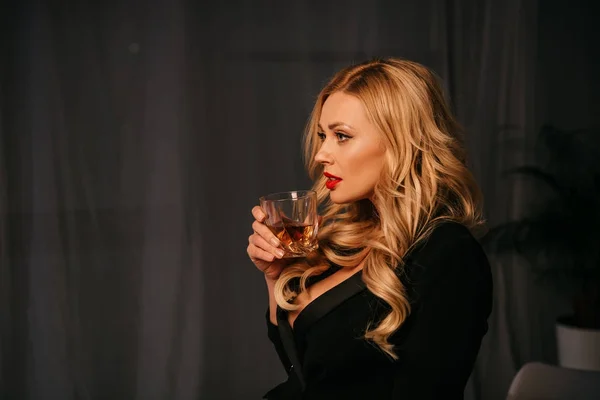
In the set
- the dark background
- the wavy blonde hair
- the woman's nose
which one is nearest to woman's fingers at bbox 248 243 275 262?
the wavy blonde hair

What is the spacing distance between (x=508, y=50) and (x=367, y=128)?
236cm

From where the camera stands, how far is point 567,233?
3457mm

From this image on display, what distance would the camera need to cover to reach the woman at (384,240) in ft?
4.91

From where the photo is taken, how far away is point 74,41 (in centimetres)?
350

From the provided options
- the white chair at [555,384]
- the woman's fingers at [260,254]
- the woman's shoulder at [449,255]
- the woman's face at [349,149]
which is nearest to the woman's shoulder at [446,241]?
the woman's shoulder at [449,255]

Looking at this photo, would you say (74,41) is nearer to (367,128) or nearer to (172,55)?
(172,55)

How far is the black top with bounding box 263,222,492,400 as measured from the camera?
1396mm

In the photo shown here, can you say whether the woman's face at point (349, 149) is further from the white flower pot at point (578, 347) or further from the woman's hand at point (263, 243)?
the white flower pot at point (578, 347)

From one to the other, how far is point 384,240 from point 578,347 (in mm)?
2009

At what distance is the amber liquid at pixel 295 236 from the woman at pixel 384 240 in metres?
0.02

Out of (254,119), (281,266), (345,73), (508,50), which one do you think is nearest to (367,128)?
(345,73)

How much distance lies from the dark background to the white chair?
1.98 m

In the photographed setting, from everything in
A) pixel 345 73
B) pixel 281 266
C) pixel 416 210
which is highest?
pixel 345 73

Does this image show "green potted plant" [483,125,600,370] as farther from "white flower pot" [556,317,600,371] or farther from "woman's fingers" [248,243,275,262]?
"woman's fingers" [248,243,275,262]
